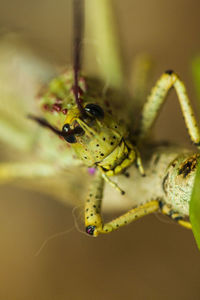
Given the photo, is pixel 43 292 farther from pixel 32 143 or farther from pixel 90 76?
pixel 90 76

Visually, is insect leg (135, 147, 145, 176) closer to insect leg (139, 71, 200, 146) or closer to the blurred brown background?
insect leg (139, 71, 200, 146)

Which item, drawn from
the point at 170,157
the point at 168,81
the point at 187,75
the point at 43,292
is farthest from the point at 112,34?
the point at 43,292

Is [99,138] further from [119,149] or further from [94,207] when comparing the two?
[94,207]

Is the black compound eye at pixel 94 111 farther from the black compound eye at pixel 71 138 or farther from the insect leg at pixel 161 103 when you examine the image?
the insect leg at pixel 161 103

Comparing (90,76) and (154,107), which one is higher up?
(90,76)

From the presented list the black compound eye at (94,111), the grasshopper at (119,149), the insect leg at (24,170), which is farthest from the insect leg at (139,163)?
the insect leg at (24,170)

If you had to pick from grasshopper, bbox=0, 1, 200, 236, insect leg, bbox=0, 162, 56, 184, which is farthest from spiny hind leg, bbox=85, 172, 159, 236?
insect leg, bbox=0, 162, 56, 184

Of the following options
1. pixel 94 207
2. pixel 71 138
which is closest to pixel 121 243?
pixel 94 207
